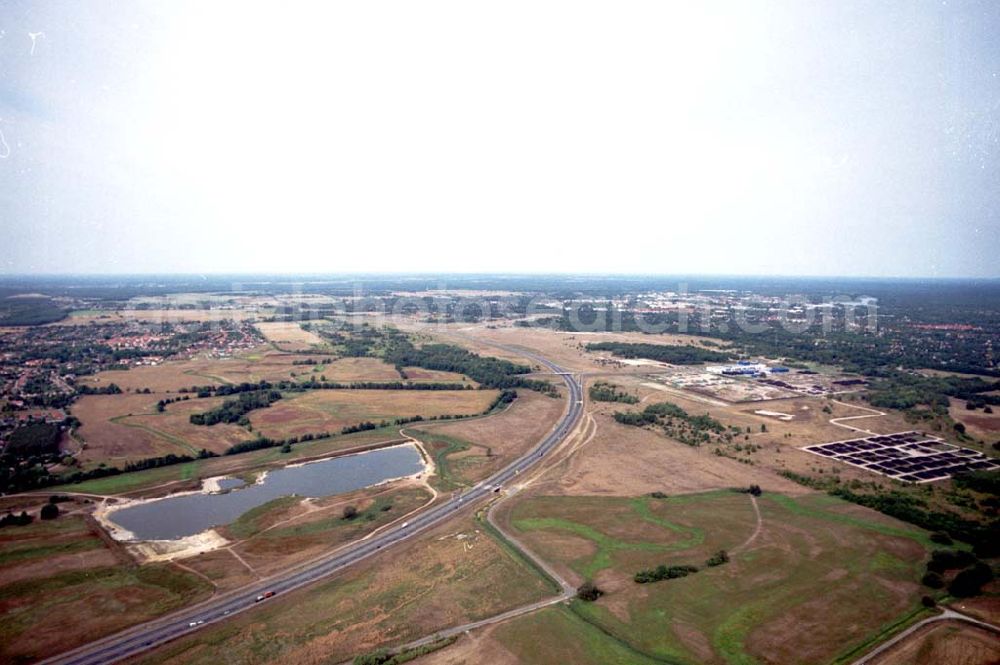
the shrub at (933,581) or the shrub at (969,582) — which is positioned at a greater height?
the shrub at (969,582)

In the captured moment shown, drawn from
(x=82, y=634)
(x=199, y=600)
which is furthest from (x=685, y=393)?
(x=82, y=634)

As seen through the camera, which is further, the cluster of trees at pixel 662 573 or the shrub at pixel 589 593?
the cluster of trees at pixel 662 573

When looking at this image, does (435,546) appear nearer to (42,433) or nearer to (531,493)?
(531,493)

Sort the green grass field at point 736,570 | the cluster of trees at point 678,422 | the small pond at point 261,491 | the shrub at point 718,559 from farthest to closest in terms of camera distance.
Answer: the cluster of trees at point 678,422 < the small pond at point 261,491 < the shrub at point 718,559 < the green grass field at point 736,570

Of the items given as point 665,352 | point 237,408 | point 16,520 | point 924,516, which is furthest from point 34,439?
point 665,352

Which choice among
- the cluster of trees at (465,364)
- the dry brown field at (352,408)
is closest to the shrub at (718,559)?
the dry brown field at (352,408)

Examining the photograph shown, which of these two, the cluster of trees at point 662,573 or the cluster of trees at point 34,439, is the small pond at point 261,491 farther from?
the cluster of trees at point 662,573

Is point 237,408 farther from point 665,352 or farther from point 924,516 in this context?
point 665,352
